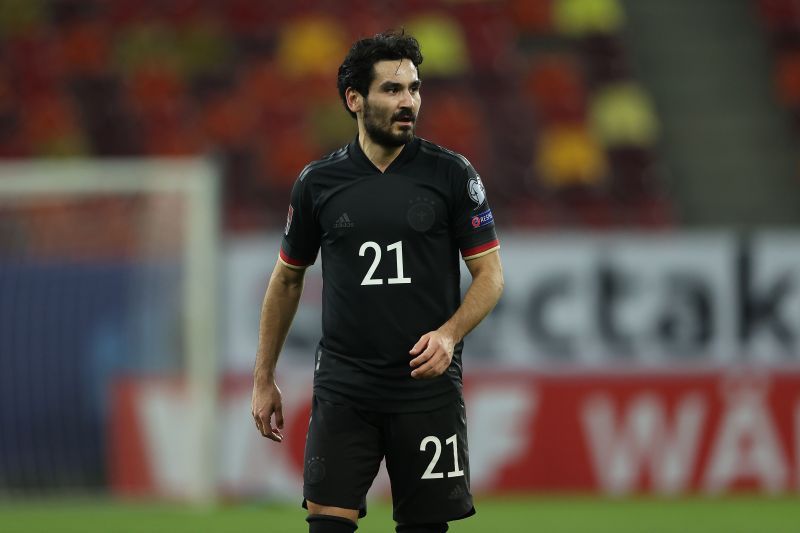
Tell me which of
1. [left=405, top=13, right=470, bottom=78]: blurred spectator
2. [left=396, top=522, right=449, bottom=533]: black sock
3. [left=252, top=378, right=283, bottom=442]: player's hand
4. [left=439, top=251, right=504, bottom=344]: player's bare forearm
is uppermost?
[left=405, top=13, right=470, bottom=78]: blurred spectator

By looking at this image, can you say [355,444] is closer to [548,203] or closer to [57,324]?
[57,324]

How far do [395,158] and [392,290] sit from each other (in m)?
0.36

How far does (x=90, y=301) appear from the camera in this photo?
9.13 metres

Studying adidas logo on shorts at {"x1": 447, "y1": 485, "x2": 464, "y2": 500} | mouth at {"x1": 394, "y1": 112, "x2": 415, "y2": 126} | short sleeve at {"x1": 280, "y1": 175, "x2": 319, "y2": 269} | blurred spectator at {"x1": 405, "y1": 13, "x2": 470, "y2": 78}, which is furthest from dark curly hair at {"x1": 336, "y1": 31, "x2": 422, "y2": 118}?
blurred spectator at {"x1": 405, "y1": 13, "x2": 470, "y2": 78}

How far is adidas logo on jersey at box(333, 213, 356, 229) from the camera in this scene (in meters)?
3.92

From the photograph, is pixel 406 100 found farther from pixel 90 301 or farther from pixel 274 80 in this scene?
pixel 274 80

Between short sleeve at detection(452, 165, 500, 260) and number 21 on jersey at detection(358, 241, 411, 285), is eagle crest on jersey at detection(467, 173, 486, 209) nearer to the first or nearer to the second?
short sleeve at detection(452, 165, 500, 260)

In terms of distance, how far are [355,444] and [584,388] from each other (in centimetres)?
525

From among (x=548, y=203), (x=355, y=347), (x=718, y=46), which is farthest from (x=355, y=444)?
(x=718, y=46)

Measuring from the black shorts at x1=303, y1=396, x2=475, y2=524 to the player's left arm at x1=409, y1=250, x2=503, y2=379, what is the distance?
0.17m

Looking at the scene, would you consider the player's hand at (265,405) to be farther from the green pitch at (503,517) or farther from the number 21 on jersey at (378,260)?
the green pitch at (503,517)

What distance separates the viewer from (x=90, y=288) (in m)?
9.11

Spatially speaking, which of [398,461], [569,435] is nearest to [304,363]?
[569,435]

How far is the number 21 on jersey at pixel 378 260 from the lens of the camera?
389 cm
